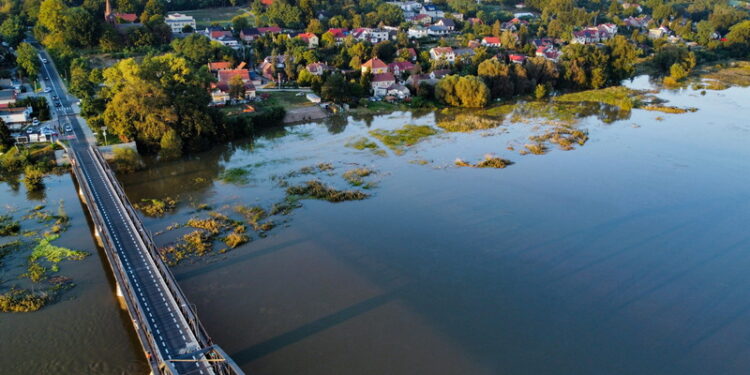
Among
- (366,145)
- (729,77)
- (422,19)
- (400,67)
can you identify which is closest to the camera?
(366,145)

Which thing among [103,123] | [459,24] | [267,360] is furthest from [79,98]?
[459,24]

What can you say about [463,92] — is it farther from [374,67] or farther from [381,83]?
[374,67]

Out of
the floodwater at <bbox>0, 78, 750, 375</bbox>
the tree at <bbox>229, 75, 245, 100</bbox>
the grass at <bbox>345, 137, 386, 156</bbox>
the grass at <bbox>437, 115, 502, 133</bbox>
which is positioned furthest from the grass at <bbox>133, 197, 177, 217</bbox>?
the grass at <bbox>437, 115, 502, 133</bbox>

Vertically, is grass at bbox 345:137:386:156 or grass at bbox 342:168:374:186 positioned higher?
grass at bbox 345:137:386:156

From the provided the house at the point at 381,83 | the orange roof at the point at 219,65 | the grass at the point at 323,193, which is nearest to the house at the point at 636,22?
the house at the point at 381,83

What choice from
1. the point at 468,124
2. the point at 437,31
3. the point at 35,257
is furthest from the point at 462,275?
the point at 437,31

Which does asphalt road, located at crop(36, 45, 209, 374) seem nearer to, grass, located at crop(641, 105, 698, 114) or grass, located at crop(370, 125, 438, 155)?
grass, located at crop(370, 125, 438, 155)
